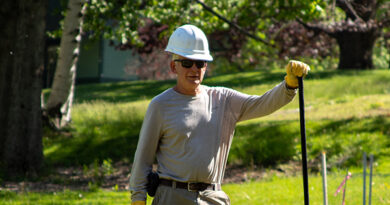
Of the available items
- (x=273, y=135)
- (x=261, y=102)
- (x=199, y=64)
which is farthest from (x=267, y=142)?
(x=199, y=64)

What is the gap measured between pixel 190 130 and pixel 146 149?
0.31m

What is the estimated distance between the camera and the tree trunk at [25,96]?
941 centimetres

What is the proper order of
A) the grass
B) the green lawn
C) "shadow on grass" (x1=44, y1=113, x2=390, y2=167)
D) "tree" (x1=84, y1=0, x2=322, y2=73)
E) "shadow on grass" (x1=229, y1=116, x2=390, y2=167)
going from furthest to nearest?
"tree" (x1=84, y1=0, x2=322, y2=73) → "shadow on grass" (x1=44, y1=113, x2=390, y2=167) → "shadow on grass" (x1=229, y1=116, x2=390, y2=167) → the grass → the green lawn

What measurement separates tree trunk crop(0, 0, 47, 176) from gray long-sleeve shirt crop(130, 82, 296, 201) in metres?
6.04

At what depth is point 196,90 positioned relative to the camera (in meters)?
3.80

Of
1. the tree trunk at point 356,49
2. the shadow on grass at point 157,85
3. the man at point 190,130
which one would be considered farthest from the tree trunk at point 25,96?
the tree trunk at point 356,49

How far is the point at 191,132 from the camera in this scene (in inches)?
145

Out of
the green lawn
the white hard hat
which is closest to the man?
the white hard hat

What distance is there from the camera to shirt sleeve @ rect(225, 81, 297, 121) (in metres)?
3.66

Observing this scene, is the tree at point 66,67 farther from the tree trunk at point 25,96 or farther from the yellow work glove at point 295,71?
the yellow work glove at point 295,71

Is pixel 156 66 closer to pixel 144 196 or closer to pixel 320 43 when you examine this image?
pixel 320 43

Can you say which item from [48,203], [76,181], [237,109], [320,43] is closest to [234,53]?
[320,43]

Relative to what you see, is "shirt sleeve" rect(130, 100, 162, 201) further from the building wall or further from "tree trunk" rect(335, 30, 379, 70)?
the building wall

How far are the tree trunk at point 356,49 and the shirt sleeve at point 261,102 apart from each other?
53.0ft
